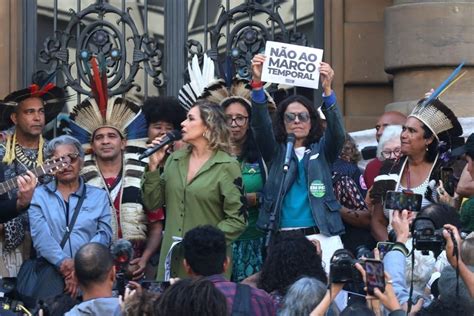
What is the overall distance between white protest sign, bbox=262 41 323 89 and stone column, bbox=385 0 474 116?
5.89 feet

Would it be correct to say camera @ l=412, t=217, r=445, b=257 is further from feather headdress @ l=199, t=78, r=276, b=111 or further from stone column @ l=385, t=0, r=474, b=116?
stone column @ l=385, t=0, r=474, b=116

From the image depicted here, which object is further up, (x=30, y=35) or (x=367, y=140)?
(x=30, y=35)

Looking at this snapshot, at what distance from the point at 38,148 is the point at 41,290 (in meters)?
1.28

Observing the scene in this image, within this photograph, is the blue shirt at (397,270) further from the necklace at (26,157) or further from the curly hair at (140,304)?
the necklace at (26,157)

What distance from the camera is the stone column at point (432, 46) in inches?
504

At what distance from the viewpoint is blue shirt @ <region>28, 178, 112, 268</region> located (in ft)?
35.5

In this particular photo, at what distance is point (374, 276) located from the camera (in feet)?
25.9

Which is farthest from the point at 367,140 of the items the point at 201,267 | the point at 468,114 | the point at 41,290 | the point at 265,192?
the point at 201,267

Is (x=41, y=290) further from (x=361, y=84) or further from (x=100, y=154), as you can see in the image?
(x=361, y=84)

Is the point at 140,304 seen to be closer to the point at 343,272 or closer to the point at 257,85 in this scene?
the point at 343,272

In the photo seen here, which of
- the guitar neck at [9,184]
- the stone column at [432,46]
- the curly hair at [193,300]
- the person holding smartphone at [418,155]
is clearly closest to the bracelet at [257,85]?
the person holding smartphone at [418,155]

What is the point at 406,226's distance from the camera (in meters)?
Result: 8.98

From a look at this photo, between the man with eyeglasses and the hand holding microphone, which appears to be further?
the man with eyeglasses

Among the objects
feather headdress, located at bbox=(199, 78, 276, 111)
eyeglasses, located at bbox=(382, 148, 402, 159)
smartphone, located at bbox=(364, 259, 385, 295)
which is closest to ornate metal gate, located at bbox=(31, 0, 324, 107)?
feather headdress, located at bbox=(199, 78, 276, 111)
